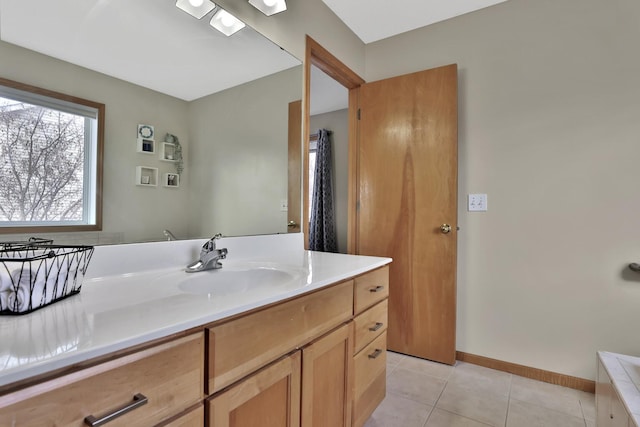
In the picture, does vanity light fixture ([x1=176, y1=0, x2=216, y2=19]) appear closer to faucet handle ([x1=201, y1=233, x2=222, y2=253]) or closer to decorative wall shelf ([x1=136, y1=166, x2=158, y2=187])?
decorative wall shelf ([x1=136, y1=166, x2=158, y2=187])

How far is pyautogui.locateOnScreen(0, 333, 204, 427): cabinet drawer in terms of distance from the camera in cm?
44

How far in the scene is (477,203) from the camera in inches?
83.6

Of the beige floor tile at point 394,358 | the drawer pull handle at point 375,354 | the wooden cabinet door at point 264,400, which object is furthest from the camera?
the beige floor tile at point 394,358

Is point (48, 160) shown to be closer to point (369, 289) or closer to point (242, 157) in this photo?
point (242, 157)

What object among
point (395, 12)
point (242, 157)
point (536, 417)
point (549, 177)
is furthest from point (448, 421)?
point (395, 12)

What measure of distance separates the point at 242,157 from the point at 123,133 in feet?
1.80

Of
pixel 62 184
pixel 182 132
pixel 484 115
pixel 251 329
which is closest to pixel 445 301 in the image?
pixel 484 115

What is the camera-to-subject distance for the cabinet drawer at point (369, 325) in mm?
1295

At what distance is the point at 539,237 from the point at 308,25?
6.29ft

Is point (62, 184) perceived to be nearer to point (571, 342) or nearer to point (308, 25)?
point (308, 25)

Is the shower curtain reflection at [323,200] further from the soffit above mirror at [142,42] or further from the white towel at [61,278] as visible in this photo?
the white towel at [61,278]

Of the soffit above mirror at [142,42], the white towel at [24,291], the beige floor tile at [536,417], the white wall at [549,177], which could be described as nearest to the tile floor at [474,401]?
the beige floor tile at [536,417]

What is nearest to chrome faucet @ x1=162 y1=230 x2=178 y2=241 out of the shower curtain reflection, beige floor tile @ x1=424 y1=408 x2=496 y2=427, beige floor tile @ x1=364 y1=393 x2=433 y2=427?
beige floor tile @ x1=364 y1=393 x2=433 y2=427

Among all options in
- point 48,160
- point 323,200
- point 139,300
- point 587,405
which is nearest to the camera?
point 139,300
